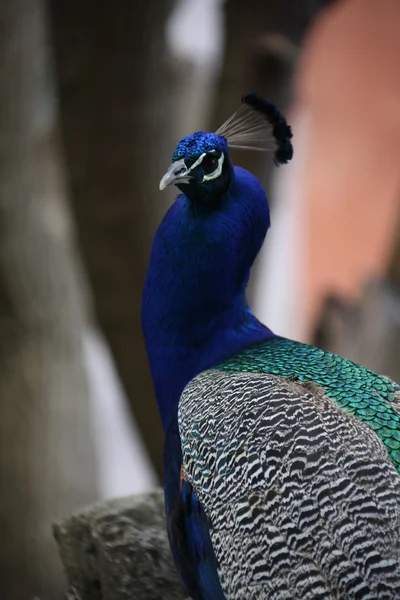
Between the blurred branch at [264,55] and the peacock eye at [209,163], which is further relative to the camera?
the blurred branch at [264,55]

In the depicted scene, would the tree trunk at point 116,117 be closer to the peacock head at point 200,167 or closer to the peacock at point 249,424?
the peacock at point 249,424

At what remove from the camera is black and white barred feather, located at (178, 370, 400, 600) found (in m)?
1.18

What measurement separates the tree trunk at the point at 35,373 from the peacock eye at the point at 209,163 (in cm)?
134

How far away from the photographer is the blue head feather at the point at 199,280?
A: 1587 mm

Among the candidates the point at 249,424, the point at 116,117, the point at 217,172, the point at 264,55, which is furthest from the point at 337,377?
the point at 116,117

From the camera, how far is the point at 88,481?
3.11 metres

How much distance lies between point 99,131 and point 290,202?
7.89 feet

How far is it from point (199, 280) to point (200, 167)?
222 millimetres

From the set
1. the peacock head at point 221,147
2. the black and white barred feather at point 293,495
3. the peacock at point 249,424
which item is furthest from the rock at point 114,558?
the peacock head at point 221,147

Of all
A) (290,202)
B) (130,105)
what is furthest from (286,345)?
(290,202)

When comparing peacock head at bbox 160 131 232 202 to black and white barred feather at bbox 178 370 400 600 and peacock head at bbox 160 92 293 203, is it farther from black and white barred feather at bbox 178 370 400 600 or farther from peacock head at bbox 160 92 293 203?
black and white barred feather at bbox 178 370 400 600

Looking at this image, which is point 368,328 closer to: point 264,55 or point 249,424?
point 264,55

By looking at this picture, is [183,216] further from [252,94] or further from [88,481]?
[88,481]

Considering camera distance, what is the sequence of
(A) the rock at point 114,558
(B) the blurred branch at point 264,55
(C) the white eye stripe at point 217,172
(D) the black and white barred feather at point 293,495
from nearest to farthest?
(D) the black and white barred feather at point 293,495 < (C) the white eye stripe at point 217,172 < (A) the rock at point 114,558 < (B) the blurred branch at point 264,55
